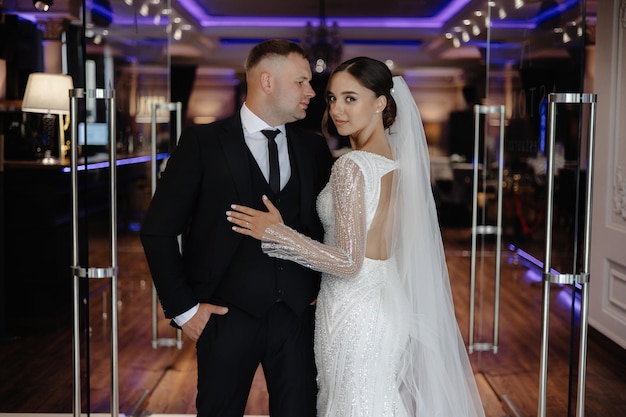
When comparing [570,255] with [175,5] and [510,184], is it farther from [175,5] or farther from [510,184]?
[175,5]

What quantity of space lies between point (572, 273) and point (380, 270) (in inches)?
36.3

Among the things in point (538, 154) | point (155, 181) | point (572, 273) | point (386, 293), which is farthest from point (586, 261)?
Result: point (155, 181)

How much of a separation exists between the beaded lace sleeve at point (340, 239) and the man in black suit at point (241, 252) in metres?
0.13

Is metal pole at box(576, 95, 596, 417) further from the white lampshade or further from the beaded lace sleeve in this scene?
the white lampshade

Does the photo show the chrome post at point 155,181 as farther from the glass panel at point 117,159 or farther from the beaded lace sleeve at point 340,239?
the beaded lace sleeve at point 340,239

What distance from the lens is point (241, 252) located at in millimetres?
2609

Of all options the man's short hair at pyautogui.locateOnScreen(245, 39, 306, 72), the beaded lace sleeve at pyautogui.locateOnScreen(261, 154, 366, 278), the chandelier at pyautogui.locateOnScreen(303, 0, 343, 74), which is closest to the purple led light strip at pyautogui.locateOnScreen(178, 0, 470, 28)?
the chandelier at pyautogui.locateOnScreen(303, 0, 343, 74)

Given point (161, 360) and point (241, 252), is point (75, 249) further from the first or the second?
point (161, 360)

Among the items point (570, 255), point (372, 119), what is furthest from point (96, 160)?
point (570, 255)

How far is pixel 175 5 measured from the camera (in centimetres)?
891

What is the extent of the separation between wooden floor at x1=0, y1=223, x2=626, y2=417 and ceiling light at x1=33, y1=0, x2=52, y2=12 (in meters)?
1.11

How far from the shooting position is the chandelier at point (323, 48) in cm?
852

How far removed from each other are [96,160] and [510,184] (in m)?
Answer: 2.57

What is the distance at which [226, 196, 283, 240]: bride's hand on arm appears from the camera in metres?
2.47
